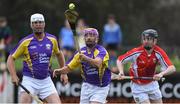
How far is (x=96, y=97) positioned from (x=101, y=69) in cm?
53

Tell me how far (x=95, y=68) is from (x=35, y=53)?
1.14 meters

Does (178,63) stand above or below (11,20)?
below

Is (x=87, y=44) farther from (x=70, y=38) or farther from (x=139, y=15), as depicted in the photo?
(x=139, y=15)

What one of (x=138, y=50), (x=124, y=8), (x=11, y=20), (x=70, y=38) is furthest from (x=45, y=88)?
(x=124, y=8)

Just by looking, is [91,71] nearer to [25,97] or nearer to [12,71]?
[25,97]

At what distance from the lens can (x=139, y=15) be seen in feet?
166

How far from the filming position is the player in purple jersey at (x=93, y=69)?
Result: 14047 mm

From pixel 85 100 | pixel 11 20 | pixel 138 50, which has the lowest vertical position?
pixel 85 100

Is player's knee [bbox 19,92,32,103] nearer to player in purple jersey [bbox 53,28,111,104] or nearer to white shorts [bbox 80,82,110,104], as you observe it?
player in purple jersey [bbox 53,28,111,104]

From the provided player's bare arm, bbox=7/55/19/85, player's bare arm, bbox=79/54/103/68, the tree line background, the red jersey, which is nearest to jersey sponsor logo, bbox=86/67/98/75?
player's bare arm, bbox=79/54/103/68

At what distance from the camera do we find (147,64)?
14930 millimetres

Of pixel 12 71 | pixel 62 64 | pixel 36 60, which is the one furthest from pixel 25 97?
pixel 62 64

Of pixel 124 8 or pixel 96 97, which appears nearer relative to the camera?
pixel 96 97

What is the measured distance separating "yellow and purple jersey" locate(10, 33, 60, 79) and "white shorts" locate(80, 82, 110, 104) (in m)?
0.80
